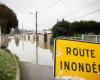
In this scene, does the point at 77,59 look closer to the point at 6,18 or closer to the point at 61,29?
the point at 6,18

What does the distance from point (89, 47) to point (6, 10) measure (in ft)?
87.3

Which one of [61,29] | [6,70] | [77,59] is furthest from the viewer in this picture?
[61,29]

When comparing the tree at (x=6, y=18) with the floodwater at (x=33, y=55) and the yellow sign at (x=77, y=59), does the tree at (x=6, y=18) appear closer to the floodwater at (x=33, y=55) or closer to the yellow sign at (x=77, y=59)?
the floodwater at (x=33, y=55)

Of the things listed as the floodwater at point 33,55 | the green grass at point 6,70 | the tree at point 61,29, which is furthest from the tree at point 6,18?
the tree at point 61,29

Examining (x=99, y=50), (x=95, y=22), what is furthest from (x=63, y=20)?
(x=99, y=50)

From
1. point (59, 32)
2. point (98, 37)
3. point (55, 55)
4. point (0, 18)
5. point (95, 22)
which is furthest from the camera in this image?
point (95, 22)

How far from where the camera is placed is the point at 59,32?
55.0 m

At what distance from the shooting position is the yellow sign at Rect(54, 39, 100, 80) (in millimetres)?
2717

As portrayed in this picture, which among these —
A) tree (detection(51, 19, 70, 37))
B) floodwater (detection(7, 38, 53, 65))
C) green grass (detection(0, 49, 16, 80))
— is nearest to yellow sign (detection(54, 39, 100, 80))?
green grass (detection(0, 49, 16, 80))

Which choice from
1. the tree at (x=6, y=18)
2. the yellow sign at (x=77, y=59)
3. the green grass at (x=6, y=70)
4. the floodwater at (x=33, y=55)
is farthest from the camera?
the tree at (x=6, y=18)

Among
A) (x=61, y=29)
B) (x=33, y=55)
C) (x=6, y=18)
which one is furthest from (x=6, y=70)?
(x=61, y=29)

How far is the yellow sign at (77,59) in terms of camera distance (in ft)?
8.91

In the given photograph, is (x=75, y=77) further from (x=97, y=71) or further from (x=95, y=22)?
(x=95, y=22)

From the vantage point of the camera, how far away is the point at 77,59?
279 centimetres
